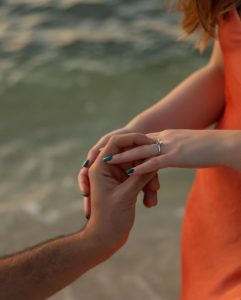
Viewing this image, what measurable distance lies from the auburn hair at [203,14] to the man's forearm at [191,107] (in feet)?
0.43

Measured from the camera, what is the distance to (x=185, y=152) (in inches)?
65.4

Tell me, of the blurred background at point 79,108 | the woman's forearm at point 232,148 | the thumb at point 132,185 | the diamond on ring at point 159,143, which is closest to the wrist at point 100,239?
the thumb at point 132,185

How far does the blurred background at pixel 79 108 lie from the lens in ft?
9.78

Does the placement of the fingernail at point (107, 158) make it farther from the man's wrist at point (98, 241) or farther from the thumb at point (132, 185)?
the man's wrist at point (98, 241)

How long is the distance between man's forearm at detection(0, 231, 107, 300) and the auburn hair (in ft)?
2.43

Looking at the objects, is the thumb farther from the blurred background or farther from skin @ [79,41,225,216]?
the blurred background

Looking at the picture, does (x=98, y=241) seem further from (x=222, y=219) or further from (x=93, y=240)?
(x=222, y=219)

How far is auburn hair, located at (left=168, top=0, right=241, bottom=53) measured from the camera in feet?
6.21

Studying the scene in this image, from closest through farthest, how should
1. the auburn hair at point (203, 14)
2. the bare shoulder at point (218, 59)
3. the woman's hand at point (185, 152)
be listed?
the woman's hand at point (185, 152) → the auburn hair at point (203, 14) → the bare shoulder at point (218, 59)

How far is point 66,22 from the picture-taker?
6.04 m

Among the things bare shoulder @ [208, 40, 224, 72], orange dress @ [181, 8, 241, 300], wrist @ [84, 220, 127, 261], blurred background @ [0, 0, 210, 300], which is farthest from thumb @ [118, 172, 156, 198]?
blurred background @ [0, 0, 210, 300]

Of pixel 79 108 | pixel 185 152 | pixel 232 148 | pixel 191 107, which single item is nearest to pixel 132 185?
pixel 185 152

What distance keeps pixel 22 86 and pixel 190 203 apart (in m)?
3.14

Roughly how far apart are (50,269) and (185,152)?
0.47 m
